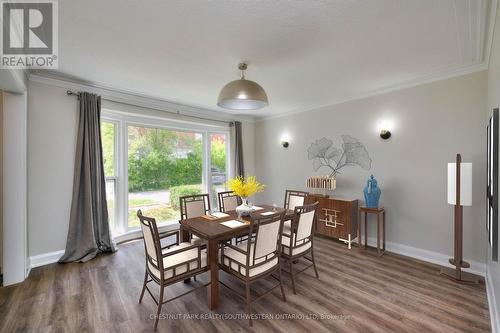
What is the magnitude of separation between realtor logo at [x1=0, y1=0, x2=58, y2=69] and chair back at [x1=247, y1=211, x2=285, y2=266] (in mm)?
2363

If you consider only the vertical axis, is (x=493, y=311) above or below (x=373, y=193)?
below

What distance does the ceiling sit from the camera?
Result: 1.73m

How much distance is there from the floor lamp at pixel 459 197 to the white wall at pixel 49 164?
5.04m

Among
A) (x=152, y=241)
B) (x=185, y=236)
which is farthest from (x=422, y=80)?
(x=152, y=241)

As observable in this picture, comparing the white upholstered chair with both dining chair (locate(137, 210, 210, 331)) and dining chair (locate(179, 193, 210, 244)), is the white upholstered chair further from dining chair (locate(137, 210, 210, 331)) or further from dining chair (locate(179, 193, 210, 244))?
dining chair (locate(137, 210, 210, 331))

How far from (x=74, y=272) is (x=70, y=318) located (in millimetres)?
1021

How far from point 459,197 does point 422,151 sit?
0.83m

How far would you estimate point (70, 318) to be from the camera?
2.04m

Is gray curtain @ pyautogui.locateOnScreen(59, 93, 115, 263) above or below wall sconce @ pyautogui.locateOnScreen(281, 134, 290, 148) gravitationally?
below

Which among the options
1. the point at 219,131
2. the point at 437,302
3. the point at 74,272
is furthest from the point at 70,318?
the point at 219,131

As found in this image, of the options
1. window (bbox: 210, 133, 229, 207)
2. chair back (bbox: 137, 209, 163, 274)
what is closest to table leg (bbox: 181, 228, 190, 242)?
chair back (bbox: 137, 209, 163, 274)

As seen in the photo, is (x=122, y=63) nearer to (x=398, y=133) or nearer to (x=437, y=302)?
(x=398, y=133)

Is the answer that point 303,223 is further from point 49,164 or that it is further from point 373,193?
point 49,164

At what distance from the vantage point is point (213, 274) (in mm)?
2215
